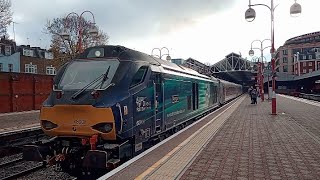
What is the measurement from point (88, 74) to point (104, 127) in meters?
1.77

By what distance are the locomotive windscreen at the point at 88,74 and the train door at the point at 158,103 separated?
5.57 ft

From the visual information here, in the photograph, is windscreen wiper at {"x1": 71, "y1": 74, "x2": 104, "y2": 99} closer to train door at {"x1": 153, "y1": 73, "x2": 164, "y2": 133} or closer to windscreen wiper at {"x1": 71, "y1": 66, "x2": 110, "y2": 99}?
windscreen wiper at {"x1": 71, "y1": 66, "x2": 110, "y2": 99}

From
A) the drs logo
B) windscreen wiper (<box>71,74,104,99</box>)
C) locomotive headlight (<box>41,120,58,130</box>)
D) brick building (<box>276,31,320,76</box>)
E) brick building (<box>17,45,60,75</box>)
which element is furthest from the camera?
brick building (<box>276,31,320,76</box>)

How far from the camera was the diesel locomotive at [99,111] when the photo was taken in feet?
24.2

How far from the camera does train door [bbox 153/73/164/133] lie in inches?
375

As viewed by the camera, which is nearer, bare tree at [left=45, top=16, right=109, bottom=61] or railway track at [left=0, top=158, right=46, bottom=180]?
railway track at [left=0, top=158, right=46, bottom=180]

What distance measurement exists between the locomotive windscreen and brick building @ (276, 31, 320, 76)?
10985 centimetres

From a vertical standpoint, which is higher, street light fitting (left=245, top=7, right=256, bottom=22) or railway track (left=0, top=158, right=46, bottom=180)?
street light fitting (left=245, top=7, right=256, bottom=22)

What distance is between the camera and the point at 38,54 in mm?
62719

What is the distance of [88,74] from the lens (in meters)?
8.41

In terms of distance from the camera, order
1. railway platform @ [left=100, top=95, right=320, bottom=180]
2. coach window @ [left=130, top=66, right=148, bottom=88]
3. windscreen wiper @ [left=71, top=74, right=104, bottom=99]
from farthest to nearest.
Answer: coach window @ [left=130, top=66, right=148, bottom=88], windscreen wiper @ [left=71, top=74, right=104, bottom=99], railway platform @ [left=100, top=95, right=320, bottom=180]

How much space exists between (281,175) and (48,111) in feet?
18.9

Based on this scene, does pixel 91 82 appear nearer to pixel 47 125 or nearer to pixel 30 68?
pixel 47 125

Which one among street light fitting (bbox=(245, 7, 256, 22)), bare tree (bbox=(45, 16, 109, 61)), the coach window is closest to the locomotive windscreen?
the coach window
